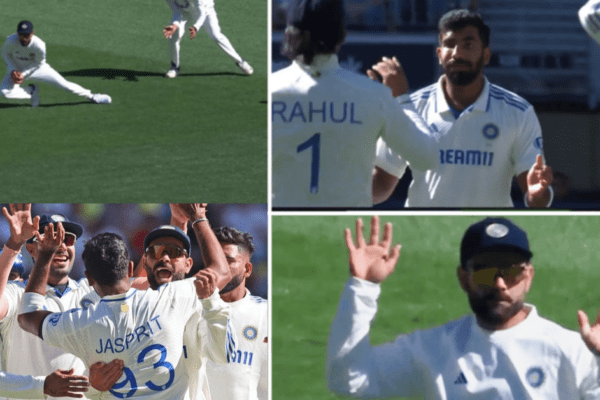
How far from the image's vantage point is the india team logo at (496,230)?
3941 millimetres

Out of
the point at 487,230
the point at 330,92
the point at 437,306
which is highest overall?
the point at 330,92

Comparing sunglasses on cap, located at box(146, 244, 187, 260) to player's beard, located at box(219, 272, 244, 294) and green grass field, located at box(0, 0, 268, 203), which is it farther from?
green grass field, located at box(0, 0, 268, 203)

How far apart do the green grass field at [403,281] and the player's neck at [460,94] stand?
0.42 metres

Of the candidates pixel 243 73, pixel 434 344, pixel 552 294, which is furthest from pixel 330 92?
pixel 243 73

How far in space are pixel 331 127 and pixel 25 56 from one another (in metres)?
4.62

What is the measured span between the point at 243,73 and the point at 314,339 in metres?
5.24

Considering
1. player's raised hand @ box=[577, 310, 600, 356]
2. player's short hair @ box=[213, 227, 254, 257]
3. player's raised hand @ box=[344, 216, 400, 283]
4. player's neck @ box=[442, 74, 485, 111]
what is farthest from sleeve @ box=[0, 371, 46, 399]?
player's raised hand @ box=[577, 310, 600, 356]

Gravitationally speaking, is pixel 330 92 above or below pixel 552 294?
above

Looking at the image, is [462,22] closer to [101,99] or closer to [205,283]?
[205,283]

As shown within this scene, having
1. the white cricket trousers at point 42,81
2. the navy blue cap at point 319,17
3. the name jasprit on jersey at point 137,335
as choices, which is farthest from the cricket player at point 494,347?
the white cricket trousers at point 42,81

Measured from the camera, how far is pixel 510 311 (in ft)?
13.1

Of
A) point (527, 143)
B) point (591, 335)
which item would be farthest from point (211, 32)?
point (591, 335)

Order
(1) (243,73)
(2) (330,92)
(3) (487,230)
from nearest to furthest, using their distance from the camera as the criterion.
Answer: (2) (330,92), (3) (487,230), (1) (243,73)

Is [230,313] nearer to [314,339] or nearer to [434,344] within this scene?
[314,339]
